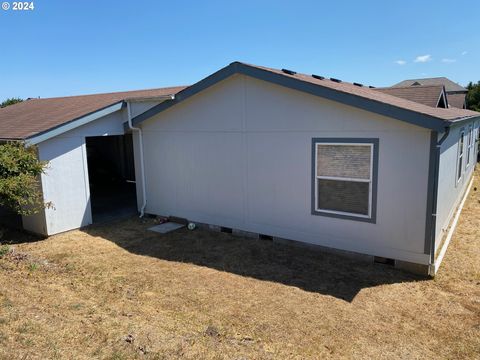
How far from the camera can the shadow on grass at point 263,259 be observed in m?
6.36

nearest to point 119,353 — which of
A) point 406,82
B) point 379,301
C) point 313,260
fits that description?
point 379,301

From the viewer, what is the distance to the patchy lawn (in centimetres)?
434

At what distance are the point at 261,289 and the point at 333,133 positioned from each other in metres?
3.20

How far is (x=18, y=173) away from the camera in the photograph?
7.80 meters

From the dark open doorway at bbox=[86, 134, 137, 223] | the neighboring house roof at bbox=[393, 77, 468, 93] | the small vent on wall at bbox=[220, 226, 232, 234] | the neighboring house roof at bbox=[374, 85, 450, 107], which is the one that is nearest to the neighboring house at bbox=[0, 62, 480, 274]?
the small vent on wall at bbox=[220, 226, 232, 234]

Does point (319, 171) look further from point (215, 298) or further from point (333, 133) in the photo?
point (215, 298)

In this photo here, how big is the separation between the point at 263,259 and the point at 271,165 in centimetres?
202

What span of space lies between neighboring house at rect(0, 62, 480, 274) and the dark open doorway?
3.95 meters

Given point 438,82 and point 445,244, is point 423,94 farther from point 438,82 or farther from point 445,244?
point 438,82

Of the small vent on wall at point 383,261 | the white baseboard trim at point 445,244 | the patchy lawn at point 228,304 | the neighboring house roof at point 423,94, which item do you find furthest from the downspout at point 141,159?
the neighboring house roof at point 423,94

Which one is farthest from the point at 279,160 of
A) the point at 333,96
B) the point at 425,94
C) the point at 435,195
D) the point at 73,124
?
the point at 425,94

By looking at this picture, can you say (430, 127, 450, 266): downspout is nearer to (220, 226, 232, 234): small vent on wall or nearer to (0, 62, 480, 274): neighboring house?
(0, 62, 480, 274): neighboring house

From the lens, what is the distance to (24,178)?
7.63 meters

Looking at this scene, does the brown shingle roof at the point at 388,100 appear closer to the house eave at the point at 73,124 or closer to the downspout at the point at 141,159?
the downspout at the point at 141,159
